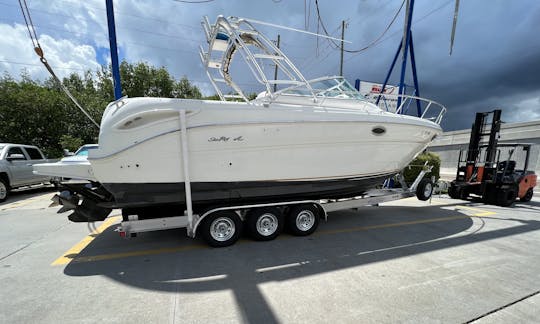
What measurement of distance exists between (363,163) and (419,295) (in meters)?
2.55

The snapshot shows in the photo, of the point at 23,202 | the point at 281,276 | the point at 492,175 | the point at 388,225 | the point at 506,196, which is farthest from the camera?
the point at 23,202

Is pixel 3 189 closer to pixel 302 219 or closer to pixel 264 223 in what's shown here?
pixel 264 223

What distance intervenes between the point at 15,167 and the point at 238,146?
919cm

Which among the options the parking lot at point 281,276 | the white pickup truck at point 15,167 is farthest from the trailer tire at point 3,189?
the parking lot at point 281,276

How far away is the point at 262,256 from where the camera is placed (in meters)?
3.63

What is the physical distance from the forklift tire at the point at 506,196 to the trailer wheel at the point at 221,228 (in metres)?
7.50

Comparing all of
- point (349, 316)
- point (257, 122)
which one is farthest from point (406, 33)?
point (349, 316)

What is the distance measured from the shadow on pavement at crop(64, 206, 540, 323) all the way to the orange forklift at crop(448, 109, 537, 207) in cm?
195

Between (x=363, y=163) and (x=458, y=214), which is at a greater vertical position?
(x=363, y=163)

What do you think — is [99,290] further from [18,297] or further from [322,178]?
[322,178]

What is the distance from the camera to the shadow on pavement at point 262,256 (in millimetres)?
2895

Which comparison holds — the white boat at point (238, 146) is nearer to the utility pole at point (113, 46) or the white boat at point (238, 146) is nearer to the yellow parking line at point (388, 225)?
the yellow parking line at point (388, 225)

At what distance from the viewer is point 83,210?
383cm

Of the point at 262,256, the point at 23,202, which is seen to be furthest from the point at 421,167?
the point at 23,202
